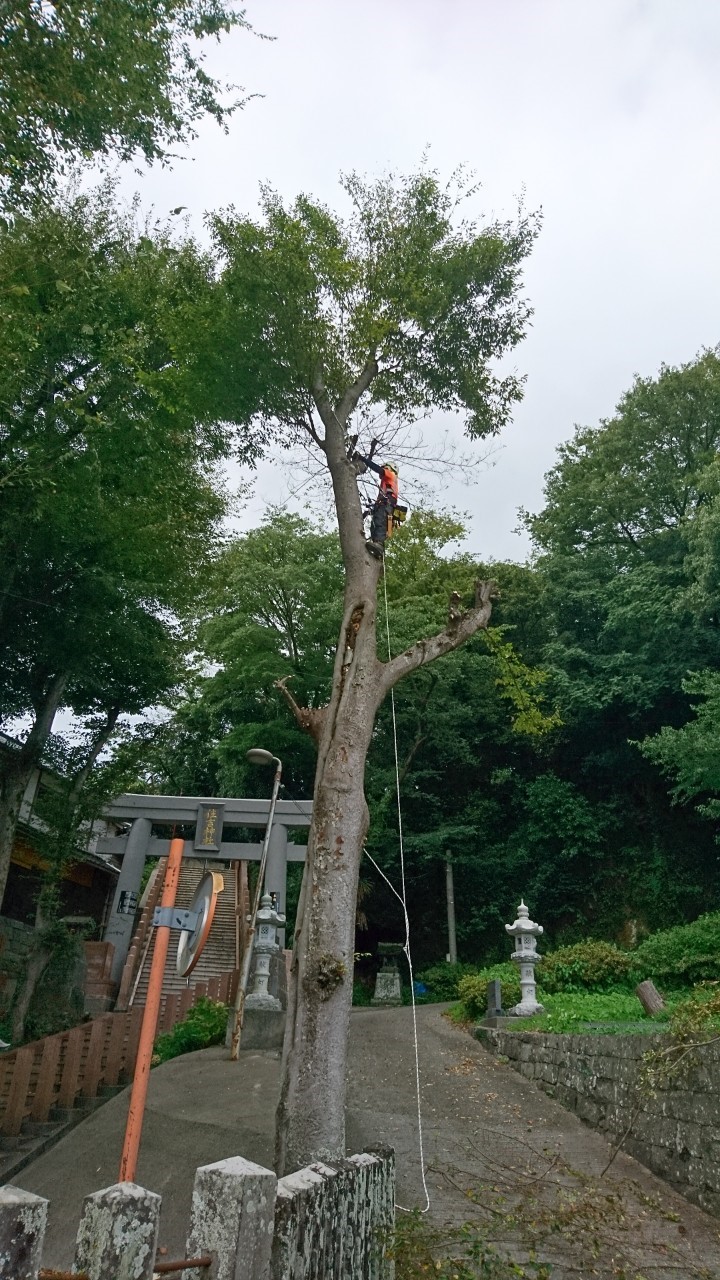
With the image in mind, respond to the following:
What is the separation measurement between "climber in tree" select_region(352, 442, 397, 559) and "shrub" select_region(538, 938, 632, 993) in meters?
7.50

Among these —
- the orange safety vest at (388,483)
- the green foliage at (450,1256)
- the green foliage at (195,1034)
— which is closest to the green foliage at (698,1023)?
the green foliage at (450,1256)

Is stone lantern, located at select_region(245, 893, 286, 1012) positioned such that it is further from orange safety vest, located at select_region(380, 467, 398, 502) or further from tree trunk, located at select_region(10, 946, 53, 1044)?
orange safety vest, located at select_region(380, 467, 398, 502)

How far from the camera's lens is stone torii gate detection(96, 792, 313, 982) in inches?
858

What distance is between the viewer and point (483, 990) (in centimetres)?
1185

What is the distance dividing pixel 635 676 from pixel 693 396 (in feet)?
28.2

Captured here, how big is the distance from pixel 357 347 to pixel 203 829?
54.3 ft

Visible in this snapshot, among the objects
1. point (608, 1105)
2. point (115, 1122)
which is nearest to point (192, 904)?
point (608, 1105)

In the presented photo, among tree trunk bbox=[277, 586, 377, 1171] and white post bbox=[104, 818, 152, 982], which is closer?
tree trunk bbox=[277, 586, 377, 1171]

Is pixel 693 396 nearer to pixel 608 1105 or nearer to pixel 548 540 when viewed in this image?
pixel 548 540

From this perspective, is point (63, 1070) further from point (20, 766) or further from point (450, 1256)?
point (450, 1256)

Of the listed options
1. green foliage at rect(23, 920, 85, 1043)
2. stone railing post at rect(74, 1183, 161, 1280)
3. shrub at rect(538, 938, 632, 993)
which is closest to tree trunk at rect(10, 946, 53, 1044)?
green foliage at rect(23, 920, 85, 1043)

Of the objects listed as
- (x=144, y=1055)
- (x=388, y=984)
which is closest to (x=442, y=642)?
(x=144, y=1055)

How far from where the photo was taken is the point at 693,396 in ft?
73.7

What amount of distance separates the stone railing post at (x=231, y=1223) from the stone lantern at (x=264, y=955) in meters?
8.83
